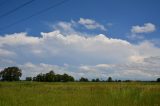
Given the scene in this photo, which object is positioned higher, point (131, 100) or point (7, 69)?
point (7, 69)

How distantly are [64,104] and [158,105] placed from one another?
413 centimetres

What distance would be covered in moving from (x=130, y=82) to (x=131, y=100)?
22.9 ft

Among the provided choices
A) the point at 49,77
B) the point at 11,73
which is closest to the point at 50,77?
the point at 49,77

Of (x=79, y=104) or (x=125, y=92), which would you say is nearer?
(x=79, y=104)

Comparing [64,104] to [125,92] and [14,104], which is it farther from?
[125,92]

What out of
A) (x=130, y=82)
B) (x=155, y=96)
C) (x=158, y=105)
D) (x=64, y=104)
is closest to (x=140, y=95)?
(x=155, y=96)

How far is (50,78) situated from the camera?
4341 inches

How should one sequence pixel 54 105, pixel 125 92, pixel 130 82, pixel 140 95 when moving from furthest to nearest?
pixel 130 82, pixel 125 92, pixel 140 95, pixel 54 105

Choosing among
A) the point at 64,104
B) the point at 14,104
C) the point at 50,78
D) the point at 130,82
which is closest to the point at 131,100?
the point at 64,104

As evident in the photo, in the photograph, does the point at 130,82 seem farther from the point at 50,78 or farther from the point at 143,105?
the point at 50,78

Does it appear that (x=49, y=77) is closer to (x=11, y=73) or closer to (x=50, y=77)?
(x=50, y=77)

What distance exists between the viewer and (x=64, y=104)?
13391 millimetres

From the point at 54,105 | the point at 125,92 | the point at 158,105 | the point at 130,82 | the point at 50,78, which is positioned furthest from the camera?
the point at 50,78

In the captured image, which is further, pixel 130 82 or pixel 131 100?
pixel 130 82
